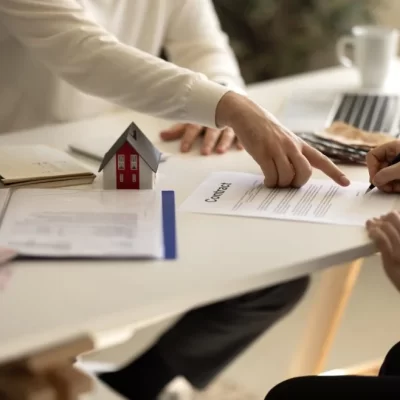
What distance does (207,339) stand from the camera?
1352 millimetres

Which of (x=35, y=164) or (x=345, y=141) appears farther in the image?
(x=345, y=141)

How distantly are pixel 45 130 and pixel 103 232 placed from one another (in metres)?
0.48

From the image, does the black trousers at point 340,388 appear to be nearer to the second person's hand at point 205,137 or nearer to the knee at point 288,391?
the knee at point 288,391

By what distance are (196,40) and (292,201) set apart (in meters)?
0.61

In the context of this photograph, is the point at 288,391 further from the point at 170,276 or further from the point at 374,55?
the point at 374,55

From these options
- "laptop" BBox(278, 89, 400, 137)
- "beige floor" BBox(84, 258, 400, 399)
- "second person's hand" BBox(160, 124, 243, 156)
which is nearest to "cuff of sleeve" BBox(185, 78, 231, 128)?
"second person's hand" BBox(160, 124, 243, 156)

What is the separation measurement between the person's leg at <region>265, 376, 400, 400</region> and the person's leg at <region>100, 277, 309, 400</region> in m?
0.41

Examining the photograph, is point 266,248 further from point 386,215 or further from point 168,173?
point 168,173

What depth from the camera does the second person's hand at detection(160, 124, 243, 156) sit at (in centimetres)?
117

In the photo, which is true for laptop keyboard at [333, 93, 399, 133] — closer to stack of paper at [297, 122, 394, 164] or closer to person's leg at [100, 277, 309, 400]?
stack of paper at [297, 122, 394, 164]

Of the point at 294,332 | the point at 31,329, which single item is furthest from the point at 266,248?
the point at 294,332

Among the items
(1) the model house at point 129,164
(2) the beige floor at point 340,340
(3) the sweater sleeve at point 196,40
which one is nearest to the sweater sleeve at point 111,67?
(1) the model house at point 129,164

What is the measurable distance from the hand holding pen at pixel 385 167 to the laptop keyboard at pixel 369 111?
0.22 metres

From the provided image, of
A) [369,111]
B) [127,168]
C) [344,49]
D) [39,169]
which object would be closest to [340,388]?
[127,168]
